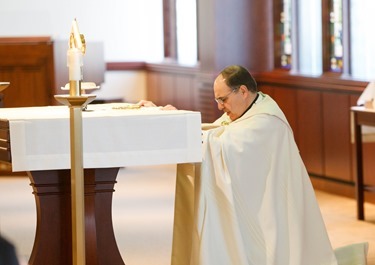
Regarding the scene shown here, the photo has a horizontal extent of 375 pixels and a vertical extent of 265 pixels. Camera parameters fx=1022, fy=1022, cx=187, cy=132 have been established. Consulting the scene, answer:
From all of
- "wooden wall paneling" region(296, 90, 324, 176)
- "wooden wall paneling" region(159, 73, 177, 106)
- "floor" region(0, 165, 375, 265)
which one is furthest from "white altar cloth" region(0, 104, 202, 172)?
"wooden wall paneling" region(159, 73, 177, 106)

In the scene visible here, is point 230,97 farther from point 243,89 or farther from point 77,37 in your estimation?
point 77,37

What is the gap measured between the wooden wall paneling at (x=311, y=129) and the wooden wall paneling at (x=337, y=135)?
0.31ft

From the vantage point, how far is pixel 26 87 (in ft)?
34.9

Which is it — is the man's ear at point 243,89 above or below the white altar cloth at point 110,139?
above

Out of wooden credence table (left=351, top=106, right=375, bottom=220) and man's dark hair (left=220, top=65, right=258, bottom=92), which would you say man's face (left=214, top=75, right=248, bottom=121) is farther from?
wooden credence table (left=351, top=106, right=375, bottom=220)

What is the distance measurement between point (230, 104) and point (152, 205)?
13.1 ft

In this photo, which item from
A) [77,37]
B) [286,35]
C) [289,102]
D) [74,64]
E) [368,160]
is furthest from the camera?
[286,35]

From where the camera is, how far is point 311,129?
32.2 ft

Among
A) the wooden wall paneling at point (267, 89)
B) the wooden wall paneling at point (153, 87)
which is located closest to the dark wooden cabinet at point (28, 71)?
the wooden wall paneling at point (267, 89)

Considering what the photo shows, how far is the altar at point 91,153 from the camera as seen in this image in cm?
468

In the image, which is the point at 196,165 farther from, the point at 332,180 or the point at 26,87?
the point at 26,87

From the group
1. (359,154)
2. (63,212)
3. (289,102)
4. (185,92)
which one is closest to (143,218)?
(359,154)

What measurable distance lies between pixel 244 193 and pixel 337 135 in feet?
14.0

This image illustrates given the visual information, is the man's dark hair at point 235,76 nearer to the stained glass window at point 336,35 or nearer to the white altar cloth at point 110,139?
the white altar cloth at point 110,139
